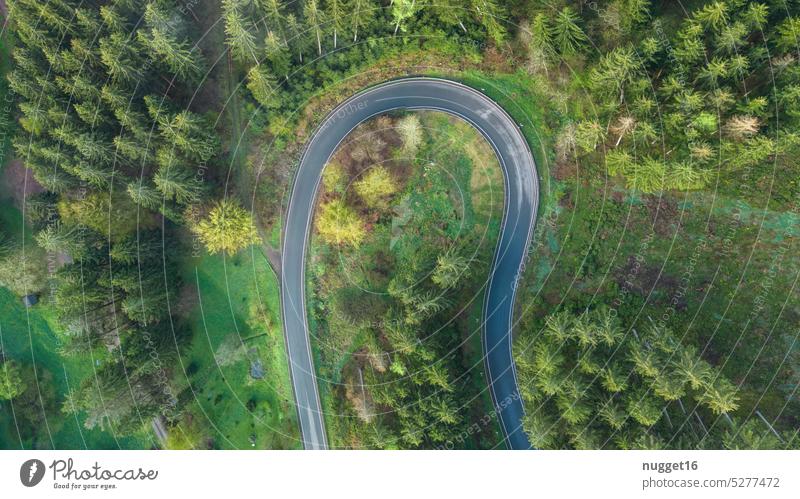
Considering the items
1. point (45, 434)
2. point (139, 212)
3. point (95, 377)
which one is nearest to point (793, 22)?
point (139, 212)

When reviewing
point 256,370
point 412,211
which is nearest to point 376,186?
point 412,211

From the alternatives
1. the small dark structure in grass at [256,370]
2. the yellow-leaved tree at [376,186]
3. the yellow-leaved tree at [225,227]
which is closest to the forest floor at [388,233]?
the yellow-leaved tree at [376,186]

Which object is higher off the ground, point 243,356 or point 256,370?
point 243,356

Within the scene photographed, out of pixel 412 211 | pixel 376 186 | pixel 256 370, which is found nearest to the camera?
pixel 376 186

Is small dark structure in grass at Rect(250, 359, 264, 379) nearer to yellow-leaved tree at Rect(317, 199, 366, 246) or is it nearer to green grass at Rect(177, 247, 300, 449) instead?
green grass at Rect(177, 247, 300, 449)

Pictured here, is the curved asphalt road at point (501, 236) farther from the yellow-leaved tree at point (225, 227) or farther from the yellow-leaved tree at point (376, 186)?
the yellow-leaved tree at point (376, 186)
